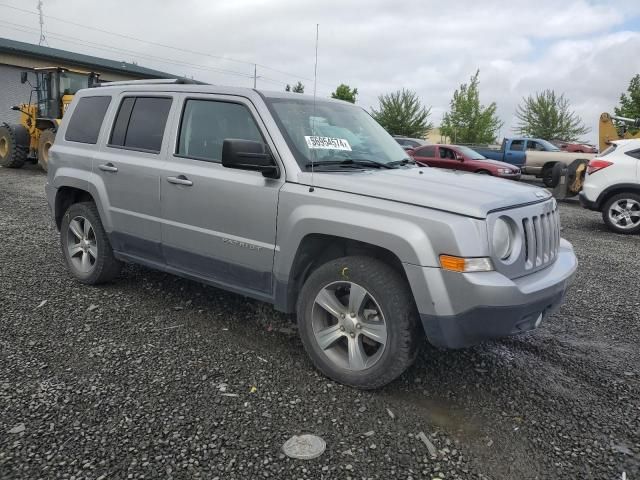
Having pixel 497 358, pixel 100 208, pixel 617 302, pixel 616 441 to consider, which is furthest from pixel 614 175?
pixel 100 208

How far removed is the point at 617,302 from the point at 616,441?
9.05ft

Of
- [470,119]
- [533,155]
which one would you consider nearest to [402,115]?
[470,119]

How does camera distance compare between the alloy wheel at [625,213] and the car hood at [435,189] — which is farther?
the alloy wheel at [625,213]

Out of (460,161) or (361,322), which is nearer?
(361,322)

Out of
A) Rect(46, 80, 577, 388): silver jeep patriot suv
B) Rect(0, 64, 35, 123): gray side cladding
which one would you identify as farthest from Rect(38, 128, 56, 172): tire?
Rect(0, 64, 35, 123): gray side cladding

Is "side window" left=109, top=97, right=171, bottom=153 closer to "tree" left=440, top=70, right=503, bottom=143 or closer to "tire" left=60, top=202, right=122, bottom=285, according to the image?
"tire" left=60, top=202, right=122, bottom=285

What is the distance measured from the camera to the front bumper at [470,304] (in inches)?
110

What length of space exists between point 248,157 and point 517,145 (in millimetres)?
19950

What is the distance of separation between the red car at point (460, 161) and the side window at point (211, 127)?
12409 mm

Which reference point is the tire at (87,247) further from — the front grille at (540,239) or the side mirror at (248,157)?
the front grille at (540,239)

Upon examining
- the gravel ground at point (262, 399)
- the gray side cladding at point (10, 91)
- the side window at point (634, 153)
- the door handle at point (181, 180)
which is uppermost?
the gray side cladding at point (10, 91)

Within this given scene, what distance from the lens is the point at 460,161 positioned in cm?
1612

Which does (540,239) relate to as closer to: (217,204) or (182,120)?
(217,204)

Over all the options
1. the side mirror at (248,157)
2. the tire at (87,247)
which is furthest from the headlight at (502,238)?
the tire at (87,247)
